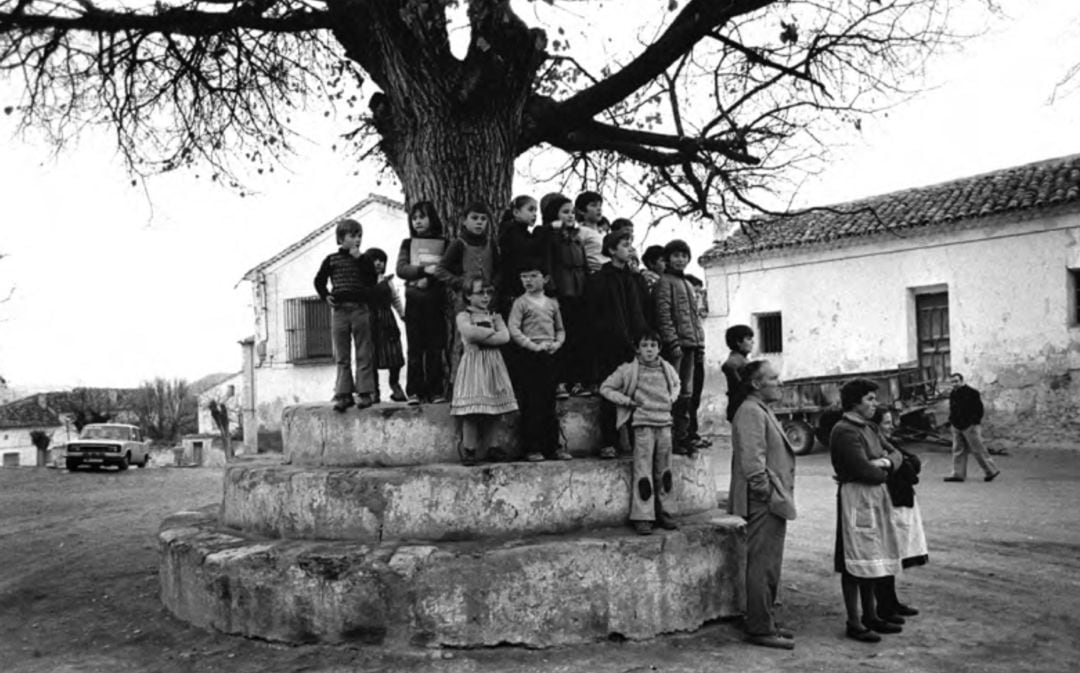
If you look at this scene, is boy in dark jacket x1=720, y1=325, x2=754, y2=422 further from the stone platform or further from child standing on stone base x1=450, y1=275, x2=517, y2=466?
child standing on stone base x1=450, y1=275, x2=517, y2=466

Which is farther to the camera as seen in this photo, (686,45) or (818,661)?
(686,45)

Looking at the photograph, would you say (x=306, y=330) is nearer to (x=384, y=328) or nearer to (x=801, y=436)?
(x=801, y=436)

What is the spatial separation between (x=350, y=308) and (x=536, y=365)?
1595 mm

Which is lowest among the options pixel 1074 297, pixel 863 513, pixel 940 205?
pixel 863 513

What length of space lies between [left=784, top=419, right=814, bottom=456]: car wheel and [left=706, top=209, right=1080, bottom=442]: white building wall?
8.28ft

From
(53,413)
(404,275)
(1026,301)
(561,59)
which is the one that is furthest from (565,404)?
(53,413)

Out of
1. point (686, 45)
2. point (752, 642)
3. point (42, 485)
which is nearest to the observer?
point (752, 642)

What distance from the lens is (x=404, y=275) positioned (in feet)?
22.3

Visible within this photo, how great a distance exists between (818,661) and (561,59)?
5.76 metres

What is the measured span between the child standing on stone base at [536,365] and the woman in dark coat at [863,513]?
70.9 inches

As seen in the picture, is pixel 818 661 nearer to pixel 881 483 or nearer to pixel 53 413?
pixel 881 483

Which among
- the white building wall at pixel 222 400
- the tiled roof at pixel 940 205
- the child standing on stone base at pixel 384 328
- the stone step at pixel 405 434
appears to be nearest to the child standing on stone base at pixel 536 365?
the stone step at pixel 405 434

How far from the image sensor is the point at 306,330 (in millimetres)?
27359

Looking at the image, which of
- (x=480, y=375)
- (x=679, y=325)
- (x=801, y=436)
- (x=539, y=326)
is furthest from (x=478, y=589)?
(x=801, y=436)
